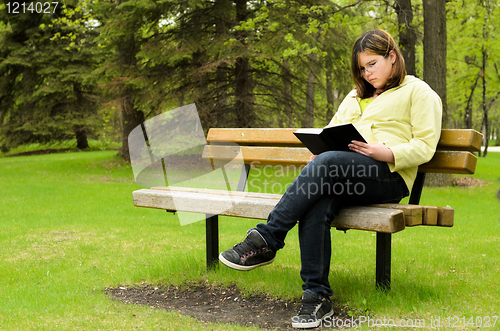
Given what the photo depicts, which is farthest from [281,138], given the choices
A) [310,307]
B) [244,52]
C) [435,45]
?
[244,52]

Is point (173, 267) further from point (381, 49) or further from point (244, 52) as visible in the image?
point (244, 52)

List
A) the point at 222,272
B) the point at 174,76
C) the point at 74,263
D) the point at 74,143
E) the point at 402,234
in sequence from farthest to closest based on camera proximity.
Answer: the point at 74,143 < the point at 174,76 < the point at 402,234 < the point at 74,263 < the point at 222,272

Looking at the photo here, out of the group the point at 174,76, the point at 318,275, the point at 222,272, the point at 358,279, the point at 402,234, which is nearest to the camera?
the point at 318,275

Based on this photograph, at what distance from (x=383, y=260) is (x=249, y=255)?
33.2 inches

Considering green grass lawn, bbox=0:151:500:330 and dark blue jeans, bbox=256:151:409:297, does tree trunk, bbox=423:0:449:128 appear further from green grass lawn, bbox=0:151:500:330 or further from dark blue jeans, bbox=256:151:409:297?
dark blue jeans, bbox=256:151:409:297

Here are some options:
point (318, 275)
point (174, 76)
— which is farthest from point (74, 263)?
point (174, 76)

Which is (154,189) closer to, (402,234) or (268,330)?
(268,330)

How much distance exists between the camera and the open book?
2.56 m

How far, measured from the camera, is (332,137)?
8.66ft

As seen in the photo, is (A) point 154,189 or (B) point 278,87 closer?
(A) point 154,189

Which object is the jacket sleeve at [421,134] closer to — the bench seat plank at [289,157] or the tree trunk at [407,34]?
the bench seat plank at [289,157]

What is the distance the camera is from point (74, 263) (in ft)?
13.3

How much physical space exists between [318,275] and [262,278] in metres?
0.86

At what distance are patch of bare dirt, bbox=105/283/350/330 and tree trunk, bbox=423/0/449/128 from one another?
7.02 metres
